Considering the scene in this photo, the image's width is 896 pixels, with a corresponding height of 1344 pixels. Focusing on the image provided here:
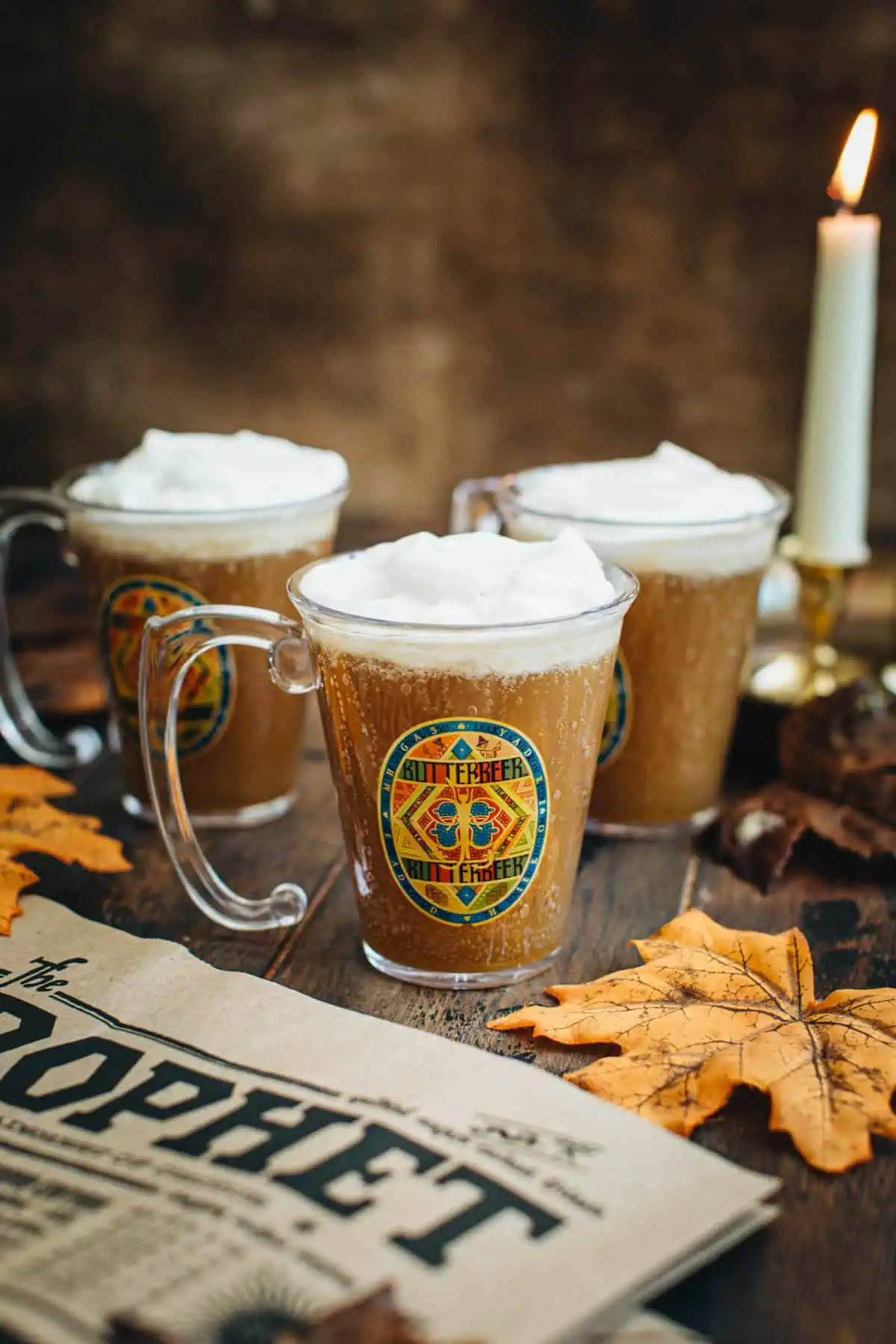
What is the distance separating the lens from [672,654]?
125cm

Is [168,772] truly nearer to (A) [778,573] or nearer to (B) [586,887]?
(B) [586,887]

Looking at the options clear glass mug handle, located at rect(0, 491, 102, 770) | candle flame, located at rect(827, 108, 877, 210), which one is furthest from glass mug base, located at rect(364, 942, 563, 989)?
candle flame, located at rect(827, 108, 877, 210)

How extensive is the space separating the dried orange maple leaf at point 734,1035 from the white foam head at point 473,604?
24 cm

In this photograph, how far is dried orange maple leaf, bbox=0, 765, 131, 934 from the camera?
114cm

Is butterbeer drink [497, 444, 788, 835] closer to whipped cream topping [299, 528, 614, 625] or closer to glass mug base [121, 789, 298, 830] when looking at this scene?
whipped cream topping [299, 528, 614, 625]

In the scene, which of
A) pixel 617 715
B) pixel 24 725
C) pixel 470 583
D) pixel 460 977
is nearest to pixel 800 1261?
pixel 460 977

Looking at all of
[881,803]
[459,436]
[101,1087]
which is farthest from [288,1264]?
[459,436]

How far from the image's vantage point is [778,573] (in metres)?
1.76

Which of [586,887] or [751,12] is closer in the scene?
[586,887]

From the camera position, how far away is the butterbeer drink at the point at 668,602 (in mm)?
1216

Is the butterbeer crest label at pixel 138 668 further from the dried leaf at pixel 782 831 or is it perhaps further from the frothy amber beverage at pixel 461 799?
the dried leaf at pixel 782 831

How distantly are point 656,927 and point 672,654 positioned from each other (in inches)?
10.1

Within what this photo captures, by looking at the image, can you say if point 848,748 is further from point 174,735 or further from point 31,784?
point 31,784

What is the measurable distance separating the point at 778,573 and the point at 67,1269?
131cm
